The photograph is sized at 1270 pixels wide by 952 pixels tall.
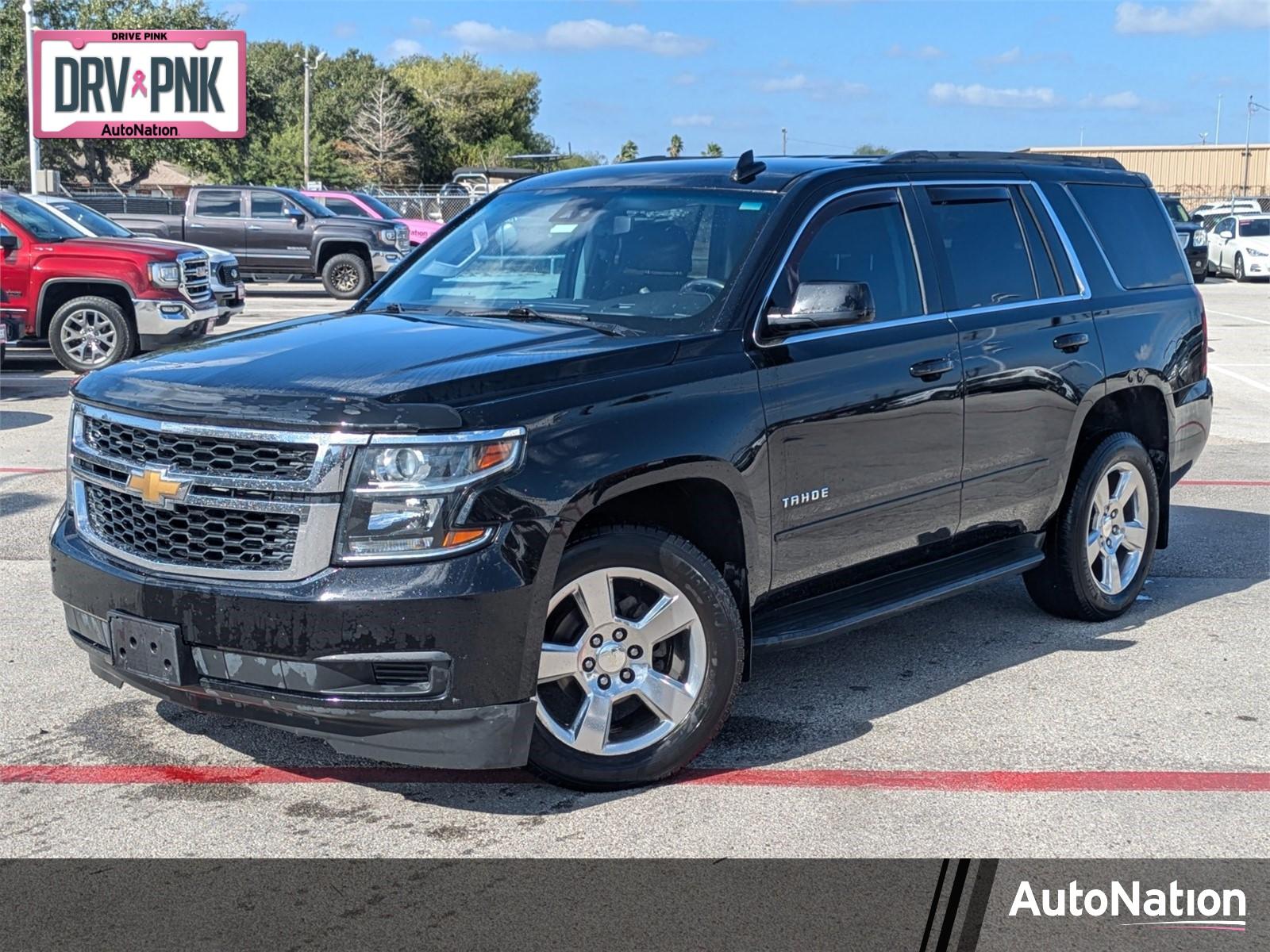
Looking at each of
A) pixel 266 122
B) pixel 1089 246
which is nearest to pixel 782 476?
pixel 1089 246

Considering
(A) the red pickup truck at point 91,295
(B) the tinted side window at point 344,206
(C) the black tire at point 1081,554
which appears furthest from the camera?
(B) the tinted side window at point 344,206

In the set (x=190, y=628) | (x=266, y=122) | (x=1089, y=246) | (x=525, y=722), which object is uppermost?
(x=266, y=122)

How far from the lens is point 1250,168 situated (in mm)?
87750

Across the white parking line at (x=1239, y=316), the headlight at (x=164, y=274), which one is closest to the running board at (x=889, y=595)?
the headlight at (x=164, y=274)

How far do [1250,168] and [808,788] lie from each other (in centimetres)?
9234

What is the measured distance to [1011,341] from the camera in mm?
5887

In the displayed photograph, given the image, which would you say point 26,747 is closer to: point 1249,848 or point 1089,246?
point 1249,848

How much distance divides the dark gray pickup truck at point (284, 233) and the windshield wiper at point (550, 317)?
67.8ft

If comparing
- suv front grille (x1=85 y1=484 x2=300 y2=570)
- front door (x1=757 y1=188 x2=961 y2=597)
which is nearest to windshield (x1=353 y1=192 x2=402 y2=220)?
front door (x1=757 y1=188 x2=961 y2=597)

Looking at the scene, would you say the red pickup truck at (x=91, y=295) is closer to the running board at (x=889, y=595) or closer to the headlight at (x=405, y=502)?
the running board at (x=889, y=595)

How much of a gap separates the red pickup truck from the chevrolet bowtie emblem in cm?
1126

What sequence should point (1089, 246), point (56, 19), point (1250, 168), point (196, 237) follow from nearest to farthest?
point (1089, 246) < point (196, 237) < point (56, 19) < point (1250, 168)

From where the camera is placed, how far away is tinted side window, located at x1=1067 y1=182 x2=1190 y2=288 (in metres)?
6.68

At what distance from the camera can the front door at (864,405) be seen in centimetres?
493
